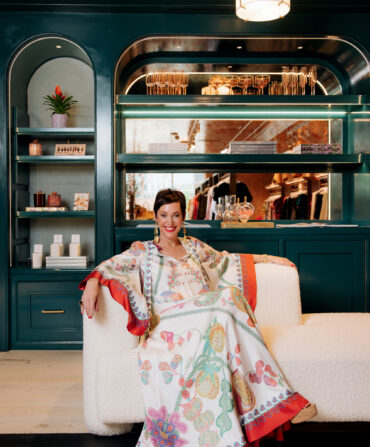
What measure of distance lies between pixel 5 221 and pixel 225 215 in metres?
1.84

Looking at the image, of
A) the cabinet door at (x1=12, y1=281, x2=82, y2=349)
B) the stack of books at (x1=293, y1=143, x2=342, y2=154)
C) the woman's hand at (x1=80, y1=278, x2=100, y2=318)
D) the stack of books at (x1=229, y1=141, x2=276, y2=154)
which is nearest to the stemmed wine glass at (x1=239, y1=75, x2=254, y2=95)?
the stack of books at (x1=229, y1=141, x2=276, y2=154)

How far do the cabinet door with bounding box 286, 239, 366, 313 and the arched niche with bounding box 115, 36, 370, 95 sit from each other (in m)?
1.42

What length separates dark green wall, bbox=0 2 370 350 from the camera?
3.41 metres

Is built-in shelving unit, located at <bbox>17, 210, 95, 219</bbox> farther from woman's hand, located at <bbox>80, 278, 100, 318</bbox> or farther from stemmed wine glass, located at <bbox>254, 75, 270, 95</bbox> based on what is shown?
stemmed wine glass, located at <bbox>254, 75, 270, 95</bbox>

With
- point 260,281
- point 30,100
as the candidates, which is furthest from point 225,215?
point 30,100

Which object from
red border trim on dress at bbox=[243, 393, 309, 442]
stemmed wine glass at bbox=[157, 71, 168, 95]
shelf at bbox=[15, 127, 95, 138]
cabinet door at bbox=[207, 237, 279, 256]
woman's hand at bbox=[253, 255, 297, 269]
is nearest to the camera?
red border trim on dress at bbox=[243, 393, 309, 442]

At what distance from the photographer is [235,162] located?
11.7 feet

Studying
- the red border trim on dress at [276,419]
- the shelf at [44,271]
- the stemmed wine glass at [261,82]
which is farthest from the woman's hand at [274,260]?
Result: the stemmed wine glass at [261,82]

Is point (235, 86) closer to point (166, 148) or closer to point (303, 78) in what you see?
point (303, 78)

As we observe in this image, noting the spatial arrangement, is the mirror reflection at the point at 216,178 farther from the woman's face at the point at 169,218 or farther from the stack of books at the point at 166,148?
the woman's face at the point at 169,218

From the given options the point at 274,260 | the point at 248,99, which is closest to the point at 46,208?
the point at 248,99

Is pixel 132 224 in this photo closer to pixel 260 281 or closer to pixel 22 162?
pixel 22 162

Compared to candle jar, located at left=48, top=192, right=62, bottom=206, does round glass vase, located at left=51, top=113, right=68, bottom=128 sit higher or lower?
higher

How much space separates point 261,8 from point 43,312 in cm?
271
